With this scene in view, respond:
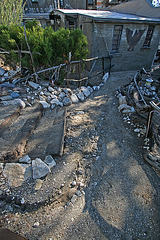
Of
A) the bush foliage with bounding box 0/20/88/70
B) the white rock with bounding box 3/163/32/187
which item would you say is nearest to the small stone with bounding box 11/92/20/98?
the bush foliage with bounding box 0/20/88/70

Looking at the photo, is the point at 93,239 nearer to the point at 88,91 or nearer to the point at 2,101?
the point at 2,101

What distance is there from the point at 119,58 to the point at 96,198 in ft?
30.0

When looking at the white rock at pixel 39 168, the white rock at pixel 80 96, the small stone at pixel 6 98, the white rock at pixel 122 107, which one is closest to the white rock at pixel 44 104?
the small stone at pixel 6 98

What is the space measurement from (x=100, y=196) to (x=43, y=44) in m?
5.56

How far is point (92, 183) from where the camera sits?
9.75 ft

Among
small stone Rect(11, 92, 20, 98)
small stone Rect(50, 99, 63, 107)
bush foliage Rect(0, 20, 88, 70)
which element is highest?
bush foliage Rect(0, 20, 88, 70)

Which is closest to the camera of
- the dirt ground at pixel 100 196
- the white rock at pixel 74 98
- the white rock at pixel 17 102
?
the dirt ground at pixel 100 196

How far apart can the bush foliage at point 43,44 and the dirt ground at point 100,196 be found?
10.6 ft

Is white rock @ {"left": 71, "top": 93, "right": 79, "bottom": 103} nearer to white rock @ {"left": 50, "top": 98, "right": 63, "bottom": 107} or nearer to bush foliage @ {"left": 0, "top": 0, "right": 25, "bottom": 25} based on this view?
white rock @ {"left": 50, "top": 98, "right": 63, "bottom": 107}

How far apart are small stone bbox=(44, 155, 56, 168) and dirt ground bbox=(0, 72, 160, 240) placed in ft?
0.61

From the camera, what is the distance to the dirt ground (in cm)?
225

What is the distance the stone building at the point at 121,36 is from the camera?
7.75 m

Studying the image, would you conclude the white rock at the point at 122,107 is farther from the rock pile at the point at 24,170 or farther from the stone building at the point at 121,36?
the stone building at the point at 121,36

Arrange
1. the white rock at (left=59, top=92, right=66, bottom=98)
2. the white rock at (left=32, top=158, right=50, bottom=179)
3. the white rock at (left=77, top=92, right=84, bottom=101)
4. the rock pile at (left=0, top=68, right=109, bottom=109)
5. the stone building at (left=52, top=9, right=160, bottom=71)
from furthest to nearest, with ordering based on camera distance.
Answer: the stone building at (left=52, top=9, right=160, bottom=71)
the white rock at (left=77, top=92, right=84, bottom=101)
the white rock at (left=59, top=92, right=66, bottom=98)
the rock pile at (left=0, top=68, right=109, bottom=109)
the white rock at (left=32, top=158, right=50, bottom=179)
